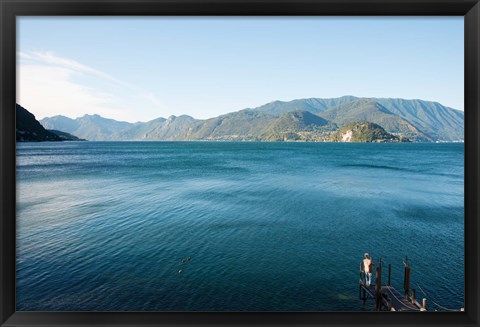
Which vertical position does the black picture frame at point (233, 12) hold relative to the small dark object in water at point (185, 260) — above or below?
above

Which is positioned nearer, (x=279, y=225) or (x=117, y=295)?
(x=117, y=295)

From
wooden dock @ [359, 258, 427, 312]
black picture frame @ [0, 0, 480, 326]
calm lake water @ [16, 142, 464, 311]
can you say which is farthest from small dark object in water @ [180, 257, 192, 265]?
black picture frame @ [0, 0, 480, 326]

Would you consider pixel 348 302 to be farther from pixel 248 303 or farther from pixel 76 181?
pixel 76 181

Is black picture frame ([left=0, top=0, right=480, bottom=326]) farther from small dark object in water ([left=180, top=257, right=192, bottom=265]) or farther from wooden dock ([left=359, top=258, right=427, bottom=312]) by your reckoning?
small dark object in water ([left=180, top=257, right=192, bottom=265])

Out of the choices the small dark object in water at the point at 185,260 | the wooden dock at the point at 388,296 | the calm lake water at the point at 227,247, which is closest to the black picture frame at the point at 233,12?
the calm lake water at the point at 227,247

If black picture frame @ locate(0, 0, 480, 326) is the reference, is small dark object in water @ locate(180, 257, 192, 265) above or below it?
below

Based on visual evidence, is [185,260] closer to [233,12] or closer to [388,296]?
[388,296]

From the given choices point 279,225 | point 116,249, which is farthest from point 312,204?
point 116,249

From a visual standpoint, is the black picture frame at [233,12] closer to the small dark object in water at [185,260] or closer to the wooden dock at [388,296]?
the wooden dock at [388,296]
